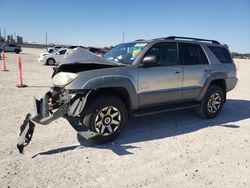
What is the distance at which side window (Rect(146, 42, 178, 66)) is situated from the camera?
4.97 meters

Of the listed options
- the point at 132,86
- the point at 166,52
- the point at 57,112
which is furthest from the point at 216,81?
the point at 57,112

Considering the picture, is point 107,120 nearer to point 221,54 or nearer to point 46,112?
point 46,112

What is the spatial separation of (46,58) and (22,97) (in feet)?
48.3

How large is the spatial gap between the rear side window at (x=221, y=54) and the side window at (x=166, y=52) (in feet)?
4.67

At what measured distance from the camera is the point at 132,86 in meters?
4.50

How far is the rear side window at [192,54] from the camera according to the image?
5.46 metres

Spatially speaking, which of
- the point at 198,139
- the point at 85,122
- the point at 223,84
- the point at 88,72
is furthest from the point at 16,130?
the point at 223,84

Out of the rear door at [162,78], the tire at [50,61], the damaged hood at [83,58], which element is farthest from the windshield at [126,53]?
the tire at [50,61]

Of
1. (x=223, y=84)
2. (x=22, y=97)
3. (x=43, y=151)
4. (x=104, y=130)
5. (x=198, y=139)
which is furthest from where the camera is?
(x=22, y=97)

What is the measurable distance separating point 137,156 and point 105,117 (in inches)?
36.2

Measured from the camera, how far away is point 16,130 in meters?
4.79

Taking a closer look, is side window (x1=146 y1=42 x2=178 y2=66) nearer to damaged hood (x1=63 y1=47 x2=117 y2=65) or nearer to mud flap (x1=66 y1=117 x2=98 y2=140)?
damaged hood (x1=63 y1=47 x2=117 y2=65)

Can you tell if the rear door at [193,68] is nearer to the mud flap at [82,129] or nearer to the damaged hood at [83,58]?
the damaged hood at [83,58]

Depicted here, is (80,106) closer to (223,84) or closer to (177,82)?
(177,82)
